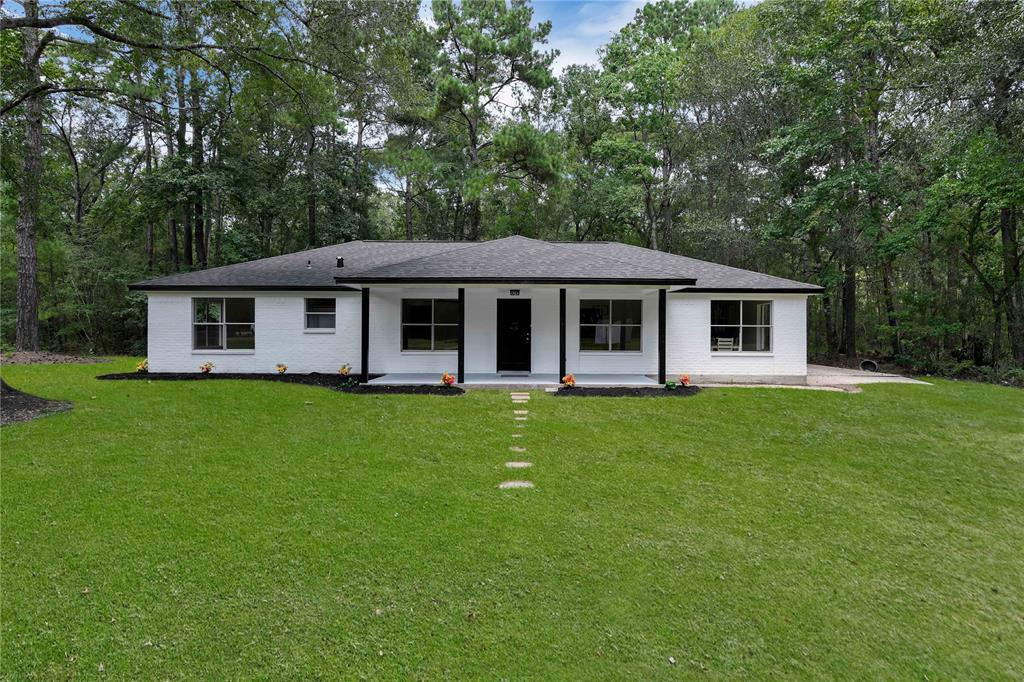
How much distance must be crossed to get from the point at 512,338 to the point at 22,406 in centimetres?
945

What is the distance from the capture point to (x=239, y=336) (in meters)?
12.9

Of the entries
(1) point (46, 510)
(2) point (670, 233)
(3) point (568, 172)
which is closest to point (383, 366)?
(1) point (46, 510)

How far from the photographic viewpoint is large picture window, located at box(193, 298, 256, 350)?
12875 millimetres

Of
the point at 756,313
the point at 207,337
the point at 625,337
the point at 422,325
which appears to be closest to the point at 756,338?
the point at 756,313

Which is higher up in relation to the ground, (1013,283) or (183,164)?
(183,164)

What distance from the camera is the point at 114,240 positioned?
22828 millimetres

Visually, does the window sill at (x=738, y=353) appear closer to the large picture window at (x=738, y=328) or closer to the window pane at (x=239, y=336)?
the large picture window at (x=738, y=328)

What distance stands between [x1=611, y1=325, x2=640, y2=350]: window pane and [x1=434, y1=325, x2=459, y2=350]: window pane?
169 inches

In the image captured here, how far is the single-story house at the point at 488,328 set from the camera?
12453mm

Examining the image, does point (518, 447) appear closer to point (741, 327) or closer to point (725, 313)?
point (725, 313)

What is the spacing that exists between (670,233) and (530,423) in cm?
1967

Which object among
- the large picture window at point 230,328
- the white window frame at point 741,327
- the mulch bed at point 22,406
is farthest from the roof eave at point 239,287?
the white window frame at point 741,327

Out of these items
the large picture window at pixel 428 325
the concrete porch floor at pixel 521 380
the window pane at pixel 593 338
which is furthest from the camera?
the window pane at pixel 593 338

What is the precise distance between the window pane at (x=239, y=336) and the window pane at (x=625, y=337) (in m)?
9.92
